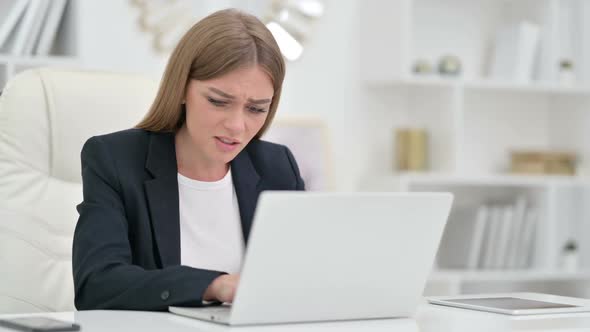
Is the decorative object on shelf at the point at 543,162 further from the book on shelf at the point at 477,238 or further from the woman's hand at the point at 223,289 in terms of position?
the woman's hand at the point at 223,289

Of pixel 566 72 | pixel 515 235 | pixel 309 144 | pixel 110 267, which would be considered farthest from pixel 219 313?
pixel 566 72

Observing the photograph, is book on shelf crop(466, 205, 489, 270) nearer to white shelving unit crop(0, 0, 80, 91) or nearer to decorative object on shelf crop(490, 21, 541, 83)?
decorative object on shelf crop(490, 21, 541, 83)

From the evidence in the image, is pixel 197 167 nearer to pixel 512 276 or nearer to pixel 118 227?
pixel 118 227

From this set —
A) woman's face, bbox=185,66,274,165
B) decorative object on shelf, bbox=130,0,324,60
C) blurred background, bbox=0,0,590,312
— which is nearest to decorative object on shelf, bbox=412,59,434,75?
blurred background, bbox=0,0,590,312

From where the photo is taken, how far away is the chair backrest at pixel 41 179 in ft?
6.59

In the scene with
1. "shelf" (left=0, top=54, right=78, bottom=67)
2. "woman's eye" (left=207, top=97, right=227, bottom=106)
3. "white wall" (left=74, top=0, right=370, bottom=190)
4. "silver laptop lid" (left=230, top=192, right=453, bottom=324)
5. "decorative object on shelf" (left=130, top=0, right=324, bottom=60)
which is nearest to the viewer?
"silver laptop lid" (left=230, top=192, right=453, bottom=324)

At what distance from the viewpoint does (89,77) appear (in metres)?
2.17

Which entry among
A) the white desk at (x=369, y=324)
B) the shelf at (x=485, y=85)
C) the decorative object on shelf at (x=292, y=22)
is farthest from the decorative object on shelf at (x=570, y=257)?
the white desk at (x=369, y=324)

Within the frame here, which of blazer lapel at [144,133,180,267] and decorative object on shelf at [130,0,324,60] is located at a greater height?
decorative object on shelf at [130,0,324,60]

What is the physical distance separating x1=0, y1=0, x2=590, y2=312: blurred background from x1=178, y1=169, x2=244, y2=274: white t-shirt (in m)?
1.58

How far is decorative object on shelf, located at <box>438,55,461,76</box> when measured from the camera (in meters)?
3.95

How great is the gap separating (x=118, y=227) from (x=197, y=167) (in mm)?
331

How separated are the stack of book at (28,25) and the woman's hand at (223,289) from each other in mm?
1811

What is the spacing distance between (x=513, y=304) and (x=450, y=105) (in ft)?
7.81
